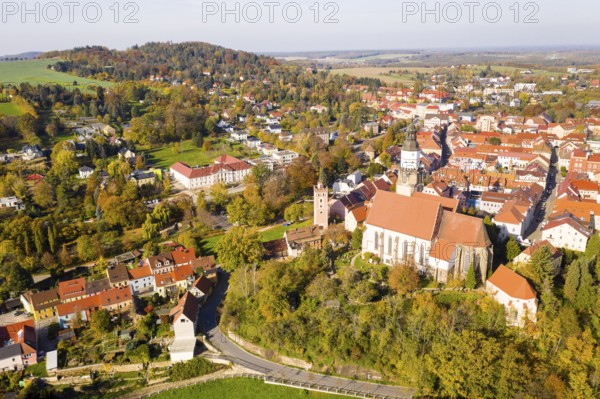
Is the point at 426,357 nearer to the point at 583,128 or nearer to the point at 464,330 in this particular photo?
the point at 464,330

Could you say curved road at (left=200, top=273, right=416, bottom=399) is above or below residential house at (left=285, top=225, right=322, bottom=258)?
below

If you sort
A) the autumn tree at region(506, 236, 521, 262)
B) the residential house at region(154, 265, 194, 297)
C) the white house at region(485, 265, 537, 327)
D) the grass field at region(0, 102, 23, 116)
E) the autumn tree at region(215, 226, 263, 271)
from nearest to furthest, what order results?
the white house at region(485, 265, 537, 327) < the autumn tree at region(506, 236, 521, 262) < the residential house at region(154, 265, 194, 297) < the autumn tree at region(215, 226, 263, 271) < the grass field at region(0, 102, 23, 116)

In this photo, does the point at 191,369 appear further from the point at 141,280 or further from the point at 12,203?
the point at 12,203

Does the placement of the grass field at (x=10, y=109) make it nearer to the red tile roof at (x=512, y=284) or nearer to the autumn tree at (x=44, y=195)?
the autumn tree at (x=44, y=195)

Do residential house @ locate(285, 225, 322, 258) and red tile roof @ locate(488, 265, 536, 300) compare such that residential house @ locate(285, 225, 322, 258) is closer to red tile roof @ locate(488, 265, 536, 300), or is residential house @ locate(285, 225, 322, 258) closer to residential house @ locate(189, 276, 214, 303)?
residential house @ locate(189, 276, 214, 303)

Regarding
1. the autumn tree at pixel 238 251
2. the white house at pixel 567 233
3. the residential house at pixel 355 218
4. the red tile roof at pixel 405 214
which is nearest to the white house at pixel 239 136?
the residential house at pixel 355 218

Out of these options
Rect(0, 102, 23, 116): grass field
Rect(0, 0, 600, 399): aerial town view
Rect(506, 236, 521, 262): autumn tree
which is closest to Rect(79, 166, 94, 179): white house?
Rect(0, 0, 600, 399): aerial town view

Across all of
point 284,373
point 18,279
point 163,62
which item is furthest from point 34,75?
point 284,373

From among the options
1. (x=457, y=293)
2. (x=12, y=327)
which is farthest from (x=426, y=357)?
(x=12, y=327)
